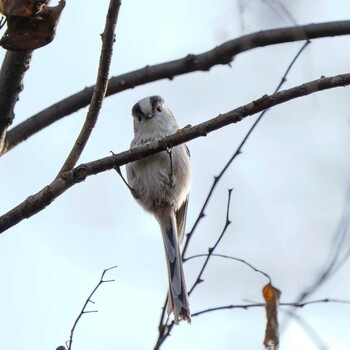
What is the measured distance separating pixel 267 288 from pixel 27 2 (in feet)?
4.01

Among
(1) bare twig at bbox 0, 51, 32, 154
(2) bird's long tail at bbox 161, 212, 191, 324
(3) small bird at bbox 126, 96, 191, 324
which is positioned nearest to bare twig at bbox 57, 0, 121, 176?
(1) bare twig at bbox 0, 51, 32, 154

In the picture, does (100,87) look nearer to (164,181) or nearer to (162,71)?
(162,71)

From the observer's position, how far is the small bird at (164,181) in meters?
4.02

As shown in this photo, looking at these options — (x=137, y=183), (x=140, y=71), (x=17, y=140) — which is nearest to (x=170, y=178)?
(x=137, y=183)

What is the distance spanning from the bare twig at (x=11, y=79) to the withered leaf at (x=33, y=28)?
1.03 feet

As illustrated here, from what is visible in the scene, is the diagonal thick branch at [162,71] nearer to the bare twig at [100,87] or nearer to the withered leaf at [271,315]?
the bare twig at [100,87]

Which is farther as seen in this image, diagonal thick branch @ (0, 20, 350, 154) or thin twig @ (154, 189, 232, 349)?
diagonal thick branch @ (0, 20, 350, 154)

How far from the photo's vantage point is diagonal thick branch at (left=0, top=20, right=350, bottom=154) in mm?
3543

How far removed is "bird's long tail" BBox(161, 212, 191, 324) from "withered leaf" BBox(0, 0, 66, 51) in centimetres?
124

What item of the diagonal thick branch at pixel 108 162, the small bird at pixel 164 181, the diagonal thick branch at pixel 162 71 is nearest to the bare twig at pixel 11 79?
the diagonal thick branch at pixel 162 71

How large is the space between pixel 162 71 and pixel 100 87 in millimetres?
854

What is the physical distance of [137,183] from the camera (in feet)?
13.5

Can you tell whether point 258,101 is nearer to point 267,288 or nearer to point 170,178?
point 267,288

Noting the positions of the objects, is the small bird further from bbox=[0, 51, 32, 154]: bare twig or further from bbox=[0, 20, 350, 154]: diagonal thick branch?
bbox=[0, 51, 32, 154]: bare twig
